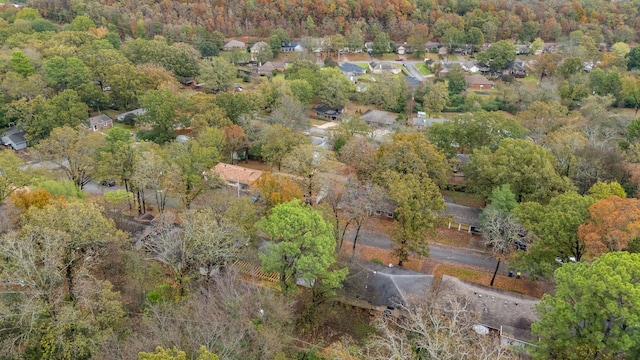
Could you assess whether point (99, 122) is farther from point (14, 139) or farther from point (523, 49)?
point (523, 49)

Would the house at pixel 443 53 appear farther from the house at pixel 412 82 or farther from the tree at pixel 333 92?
the tree at pixel 333 92

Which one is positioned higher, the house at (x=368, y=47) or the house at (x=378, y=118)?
the house at (x=368, y=47)

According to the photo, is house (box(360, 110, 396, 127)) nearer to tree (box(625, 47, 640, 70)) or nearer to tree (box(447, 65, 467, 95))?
tree (box(447, 65, 467, 95))

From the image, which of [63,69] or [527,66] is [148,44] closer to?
[63,69]

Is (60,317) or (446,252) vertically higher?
(60,317)

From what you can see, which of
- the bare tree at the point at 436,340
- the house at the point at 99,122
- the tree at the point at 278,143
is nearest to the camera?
the bare tree at the point at 436,340

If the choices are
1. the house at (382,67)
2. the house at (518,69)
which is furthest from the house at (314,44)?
the house at (518,69)

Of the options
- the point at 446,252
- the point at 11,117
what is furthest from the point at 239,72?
the point at 446,252
